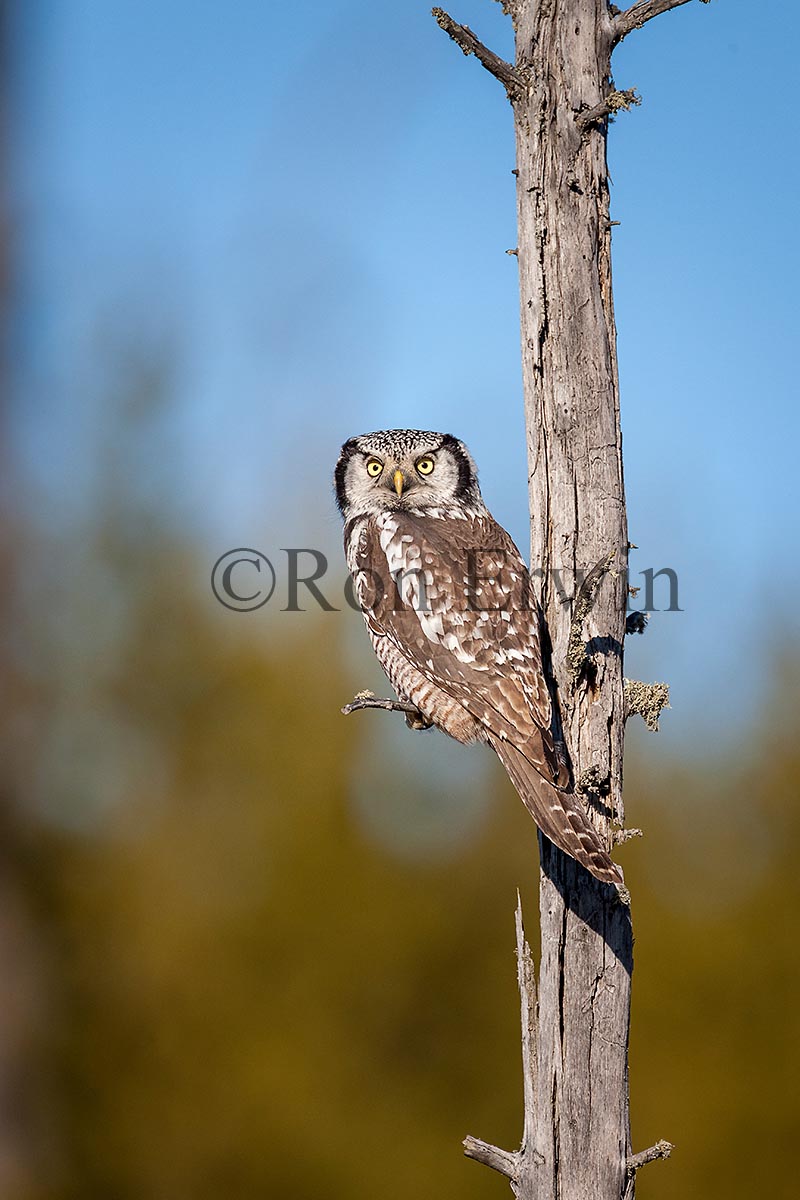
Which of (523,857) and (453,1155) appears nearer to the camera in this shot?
(453,1155)

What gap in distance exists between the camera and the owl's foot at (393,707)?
4.27 metres

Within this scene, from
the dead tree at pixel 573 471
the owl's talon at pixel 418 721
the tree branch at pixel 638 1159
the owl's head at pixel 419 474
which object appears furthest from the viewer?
the owl's head at pixel 419 474

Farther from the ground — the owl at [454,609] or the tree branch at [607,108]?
the tree branch at [607,108]

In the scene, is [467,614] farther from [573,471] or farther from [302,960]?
[302,960]

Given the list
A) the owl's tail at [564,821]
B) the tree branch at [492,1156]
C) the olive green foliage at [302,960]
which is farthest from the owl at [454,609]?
the olive green foliage at [302,960]

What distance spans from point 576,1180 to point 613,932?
34.5 inches

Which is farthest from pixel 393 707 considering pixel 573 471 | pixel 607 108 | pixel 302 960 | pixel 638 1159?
pixel 302 960

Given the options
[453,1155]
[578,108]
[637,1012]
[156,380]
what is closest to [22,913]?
[453,1155]

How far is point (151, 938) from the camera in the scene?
1307 centimetres

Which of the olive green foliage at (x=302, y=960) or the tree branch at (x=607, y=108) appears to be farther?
the olive green foliage at (x=302, y=960)

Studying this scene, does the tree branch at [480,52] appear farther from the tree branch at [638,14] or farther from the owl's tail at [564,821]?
the owl's tail at [564,821]

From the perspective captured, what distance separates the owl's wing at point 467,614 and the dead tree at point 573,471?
0.16 m

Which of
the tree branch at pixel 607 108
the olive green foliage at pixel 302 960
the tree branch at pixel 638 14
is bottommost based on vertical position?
the olive green foliage at pixel 302 960

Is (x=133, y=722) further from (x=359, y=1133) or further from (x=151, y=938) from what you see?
(x=359, y=1133)
